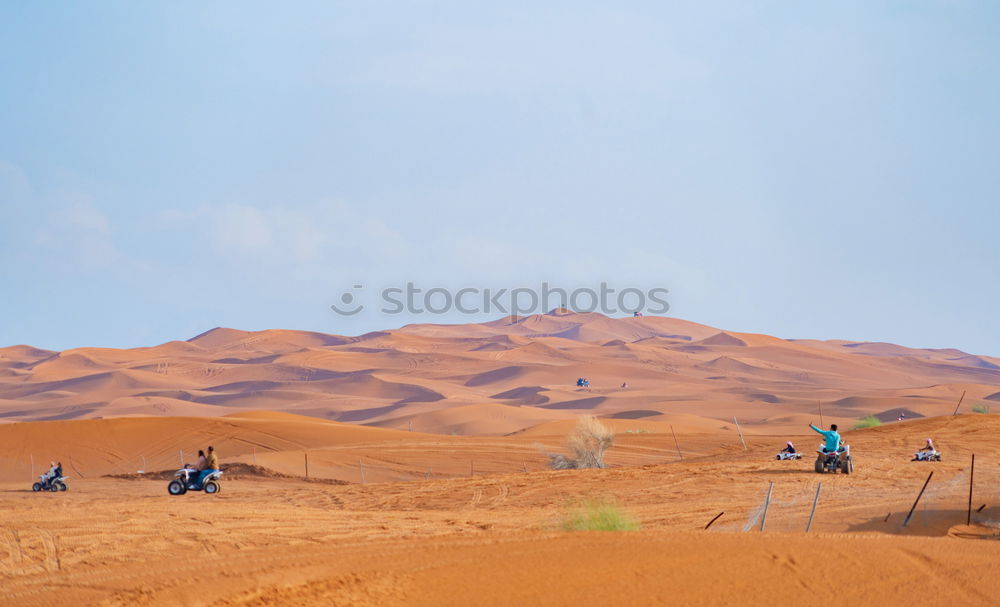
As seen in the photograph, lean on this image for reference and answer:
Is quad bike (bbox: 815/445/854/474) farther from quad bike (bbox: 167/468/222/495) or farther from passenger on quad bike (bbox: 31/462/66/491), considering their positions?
passenger on quad bike (bbox: 31/462/66/491)

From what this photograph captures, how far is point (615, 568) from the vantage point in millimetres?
9422

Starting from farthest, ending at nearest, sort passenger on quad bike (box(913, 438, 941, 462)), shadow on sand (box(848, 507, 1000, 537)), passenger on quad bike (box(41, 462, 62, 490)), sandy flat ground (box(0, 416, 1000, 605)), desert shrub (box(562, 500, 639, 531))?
passenger on quad bike (box(41, 462, 62, 490)), passenger on quad bike (box(913, 438, 941, 462)), shadow on sand (box(848, 507, 1000, 537)), desert shrub (box(562, 500, 639, 531)), sandy flat ground (box(0, 416, 1000, 605))

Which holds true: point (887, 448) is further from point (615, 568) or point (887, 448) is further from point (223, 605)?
point (223, 605)

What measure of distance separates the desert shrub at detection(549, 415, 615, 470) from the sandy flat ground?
940 cm

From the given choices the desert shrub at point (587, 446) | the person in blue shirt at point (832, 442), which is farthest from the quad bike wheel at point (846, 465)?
the desert shrub at point (587, 446)

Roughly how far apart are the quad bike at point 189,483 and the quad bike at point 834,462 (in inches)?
550

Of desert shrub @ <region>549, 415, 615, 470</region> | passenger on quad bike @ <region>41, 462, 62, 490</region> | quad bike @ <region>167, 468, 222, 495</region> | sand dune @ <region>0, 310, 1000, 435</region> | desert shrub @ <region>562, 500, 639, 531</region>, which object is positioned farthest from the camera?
sand dune @ <region>0, 310, 1000, 435</region>

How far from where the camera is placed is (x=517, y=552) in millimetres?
10266

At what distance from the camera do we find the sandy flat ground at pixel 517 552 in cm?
895

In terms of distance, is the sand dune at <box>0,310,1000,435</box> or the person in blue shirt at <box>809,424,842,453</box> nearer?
the person in blue shirt at <box>809,424,842,453</box>

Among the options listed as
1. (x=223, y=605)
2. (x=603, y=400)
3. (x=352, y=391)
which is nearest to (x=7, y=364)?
(x=352, y=391)

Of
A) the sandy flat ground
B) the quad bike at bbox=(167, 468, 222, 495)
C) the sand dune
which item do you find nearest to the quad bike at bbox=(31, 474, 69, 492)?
the quad bike at bbox=(167, 468, 222, 495)

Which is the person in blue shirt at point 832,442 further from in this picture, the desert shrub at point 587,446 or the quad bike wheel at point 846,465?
the desert shrub at point 587,446

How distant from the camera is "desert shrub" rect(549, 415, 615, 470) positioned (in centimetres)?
3066
